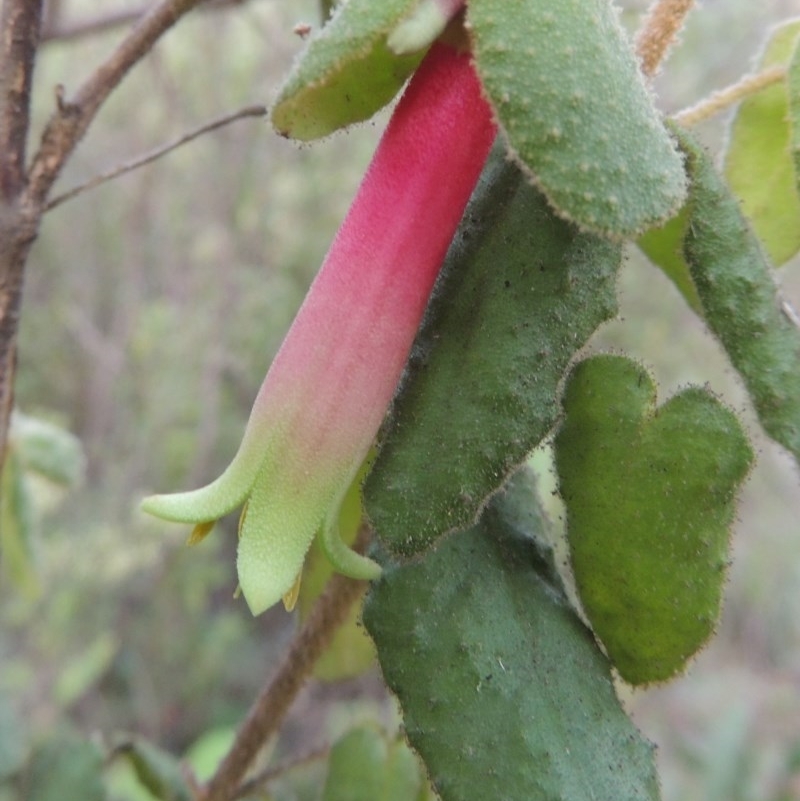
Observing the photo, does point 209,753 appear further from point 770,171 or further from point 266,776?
point 770,171

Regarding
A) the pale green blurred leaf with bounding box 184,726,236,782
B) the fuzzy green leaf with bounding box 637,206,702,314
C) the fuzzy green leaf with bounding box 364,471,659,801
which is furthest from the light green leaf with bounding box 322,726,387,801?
the pale green blurred leaf with bounding box 184,726,236,782

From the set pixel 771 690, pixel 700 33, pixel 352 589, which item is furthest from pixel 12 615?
pixel 700 33

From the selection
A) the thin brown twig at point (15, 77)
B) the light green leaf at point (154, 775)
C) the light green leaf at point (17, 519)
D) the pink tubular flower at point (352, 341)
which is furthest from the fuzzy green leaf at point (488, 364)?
the light green leaf at point (17, 519)

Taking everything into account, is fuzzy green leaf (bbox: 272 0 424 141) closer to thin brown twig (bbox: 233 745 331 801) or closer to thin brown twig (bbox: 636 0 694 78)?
thin brown twig (bbox: 636 0 694 78)

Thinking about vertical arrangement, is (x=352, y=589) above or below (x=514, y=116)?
below

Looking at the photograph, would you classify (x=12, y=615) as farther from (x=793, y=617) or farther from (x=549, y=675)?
(x=793, y=617)

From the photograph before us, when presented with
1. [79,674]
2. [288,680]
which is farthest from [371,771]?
[79,674]
